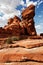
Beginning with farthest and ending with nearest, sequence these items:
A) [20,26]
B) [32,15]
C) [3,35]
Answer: [32,15] → [20,26] → [3,35]

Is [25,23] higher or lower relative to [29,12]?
lower

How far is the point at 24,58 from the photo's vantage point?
10281 mm

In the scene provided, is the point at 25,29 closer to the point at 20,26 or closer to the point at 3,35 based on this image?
the point at 20,26

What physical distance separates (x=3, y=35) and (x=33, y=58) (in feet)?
118

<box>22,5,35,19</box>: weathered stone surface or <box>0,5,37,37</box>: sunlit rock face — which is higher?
<box>22,5,35,19</box>: weathered stone surface

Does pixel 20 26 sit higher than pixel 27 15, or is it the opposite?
pixel 27 15

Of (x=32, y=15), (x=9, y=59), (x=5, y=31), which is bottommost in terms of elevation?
(x=9, y=59)

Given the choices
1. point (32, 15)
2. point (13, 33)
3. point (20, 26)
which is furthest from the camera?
point (32, 15)

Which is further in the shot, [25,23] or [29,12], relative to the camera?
[29,12]

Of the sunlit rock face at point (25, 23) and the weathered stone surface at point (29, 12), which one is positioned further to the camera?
the weathered stone surface at point (29, 12)

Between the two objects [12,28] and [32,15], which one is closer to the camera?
[12,28]

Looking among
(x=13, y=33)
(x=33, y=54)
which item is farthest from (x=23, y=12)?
(x=33, y=54)

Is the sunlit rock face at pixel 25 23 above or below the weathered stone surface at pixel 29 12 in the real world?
below

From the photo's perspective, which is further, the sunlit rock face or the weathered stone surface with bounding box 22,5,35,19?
the weathered stone surface with bounding box 22,5,35,19
